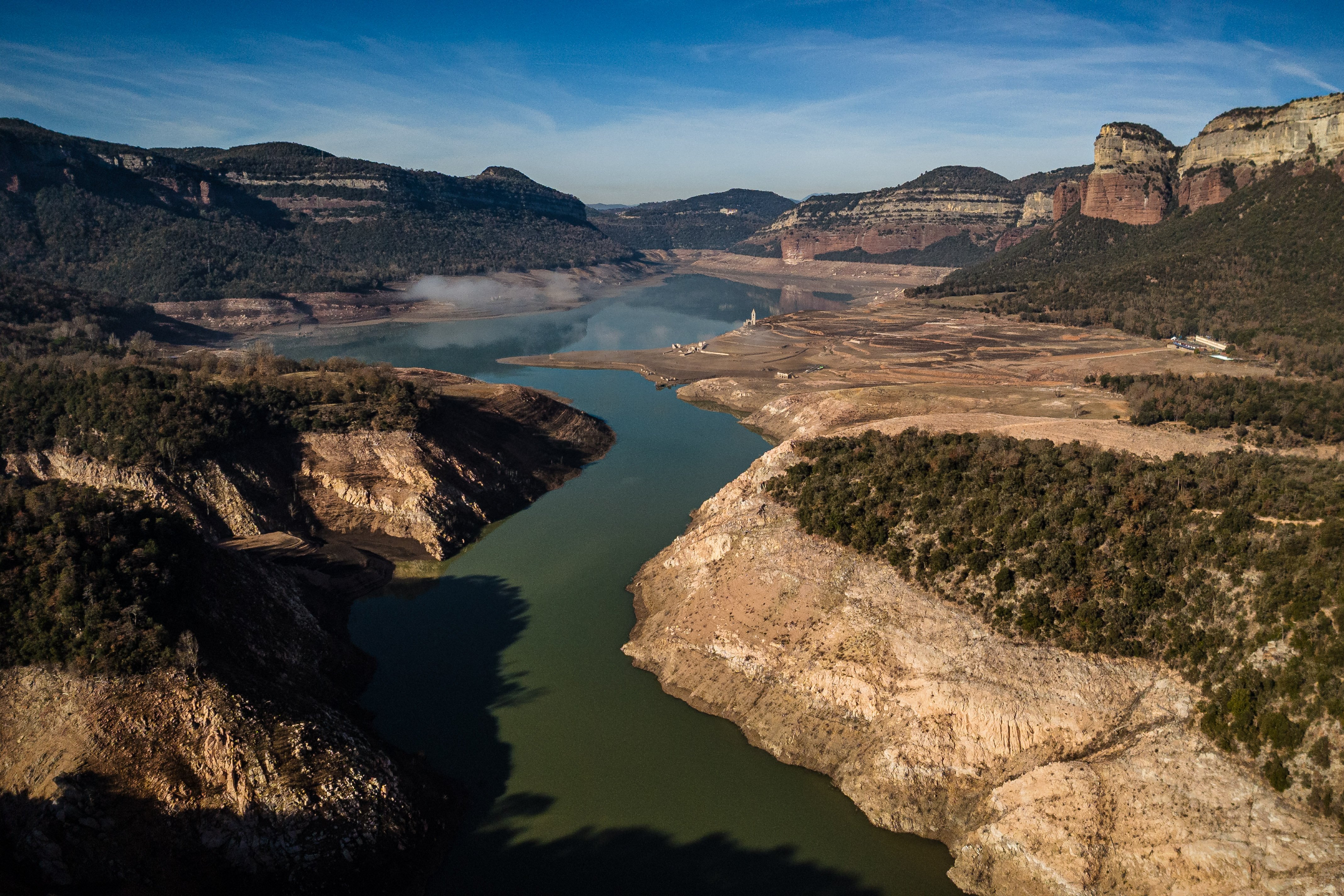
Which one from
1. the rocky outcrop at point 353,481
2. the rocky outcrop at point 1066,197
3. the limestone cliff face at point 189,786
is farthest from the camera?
the rocky outcrop at point 1066,197

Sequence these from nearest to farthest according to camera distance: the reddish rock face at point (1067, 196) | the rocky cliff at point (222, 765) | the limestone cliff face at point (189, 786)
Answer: the limestone cliff face at point (189, 786), the rocky cliff at point (222, 765), the reddish rock face at point (1067, 196)

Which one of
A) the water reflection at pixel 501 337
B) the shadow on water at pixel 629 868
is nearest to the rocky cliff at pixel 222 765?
the shadow on water at pixel 629 868

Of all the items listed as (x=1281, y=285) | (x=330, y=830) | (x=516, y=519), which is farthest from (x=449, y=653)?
(x=1281, y=285)

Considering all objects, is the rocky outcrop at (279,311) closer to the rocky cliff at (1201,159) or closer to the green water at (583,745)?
the green water at (583,745)

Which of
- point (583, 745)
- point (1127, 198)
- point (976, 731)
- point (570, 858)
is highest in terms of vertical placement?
point (1127, 198)

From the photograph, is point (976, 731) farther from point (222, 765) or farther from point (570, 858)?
point (222, 765)

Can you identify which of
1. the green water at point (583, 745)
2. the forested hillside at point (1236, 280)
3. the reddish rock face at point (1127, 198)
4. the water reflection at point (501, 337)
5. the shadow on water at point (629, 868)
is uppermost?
the reddish rock face at point (1127, 198)

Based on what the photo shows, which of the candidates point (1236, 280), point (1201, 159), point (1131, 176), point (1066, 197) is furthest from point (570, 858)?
point (1066, 197)
